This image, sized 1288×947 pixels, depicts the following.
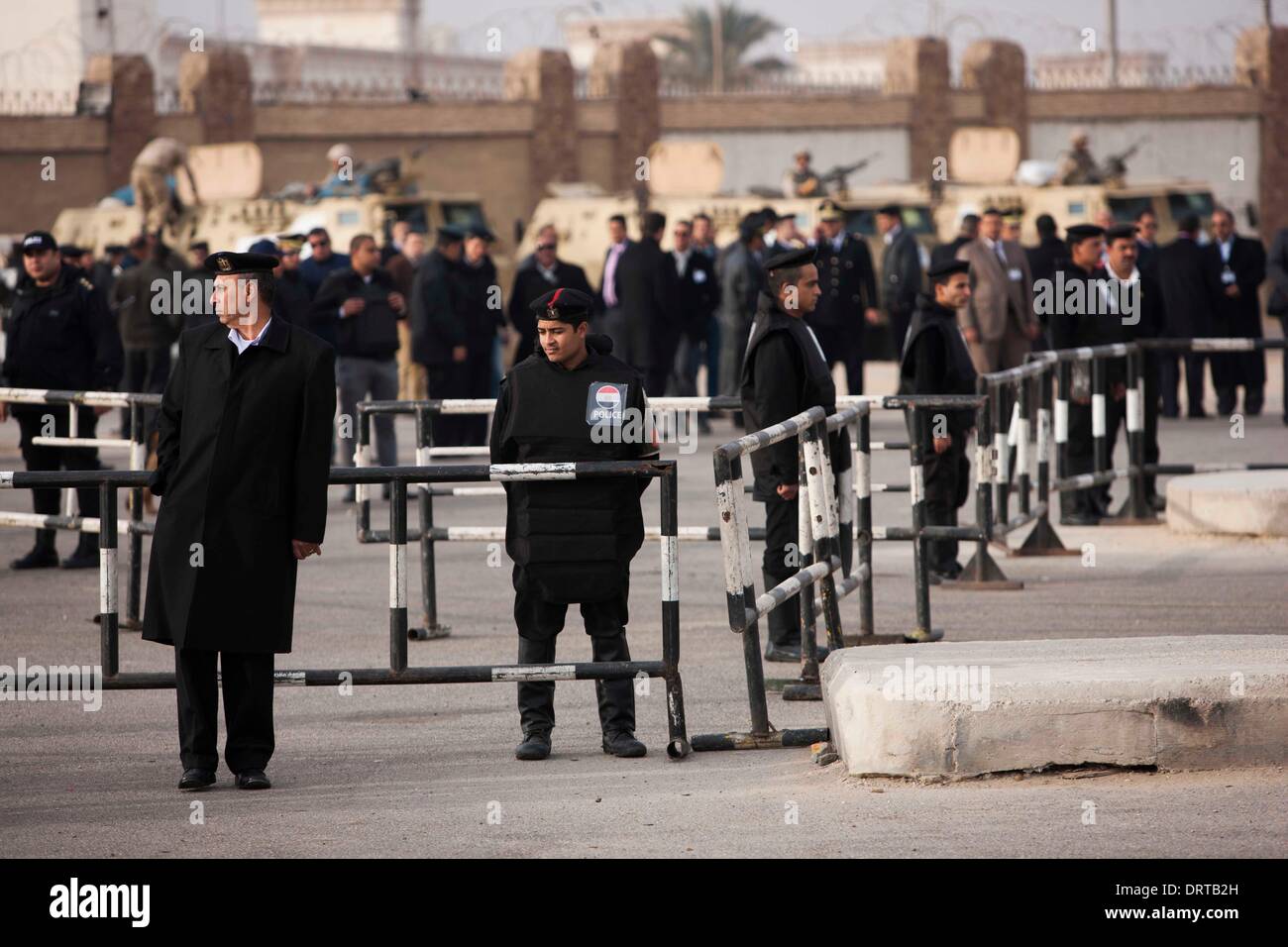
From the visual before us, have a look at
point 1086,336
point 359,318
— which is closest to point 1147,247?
point 1086,336

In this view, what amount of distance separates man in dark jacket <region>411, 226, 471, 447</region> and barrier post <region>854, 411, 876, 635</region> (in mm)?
8207

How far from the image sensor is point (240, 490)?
7234mm

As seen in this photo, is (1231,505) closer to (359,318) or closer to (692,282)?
(359,318)

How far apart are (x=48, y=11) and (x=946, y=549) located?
2180 inches

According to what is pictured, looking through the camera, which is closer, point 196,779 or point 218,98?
point 196,779

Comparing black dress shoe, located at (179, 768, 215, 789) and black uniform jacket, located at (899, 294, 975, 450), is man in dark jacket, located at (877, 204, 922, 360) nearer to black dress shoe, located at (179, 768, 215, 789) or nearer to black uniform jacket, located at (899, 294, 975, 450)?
black uniform jacket, located at (899, 294, 975, 450)

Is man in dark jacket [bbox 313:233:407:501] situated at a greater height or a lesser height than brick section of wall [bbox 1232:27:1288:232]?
lesser

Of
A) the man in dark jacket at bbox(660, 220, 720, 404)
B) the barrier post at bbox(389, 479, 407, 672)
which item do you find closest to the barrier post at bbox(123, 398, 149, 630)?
the barrier post at bbox(389, 479, 407, 672)

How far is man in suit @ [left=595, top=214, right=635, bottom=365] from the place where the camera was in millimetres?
20938

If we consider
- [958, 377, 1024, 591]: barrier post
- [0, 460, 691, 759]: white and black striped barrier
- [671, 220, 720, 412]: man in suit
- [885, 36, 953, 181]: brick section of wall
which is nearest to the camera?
[0, 460, 691, 759]: white and black striped barrier

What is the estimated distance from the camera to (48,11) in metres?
62.8

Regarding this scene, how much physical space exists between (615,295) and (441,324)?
3402 millimetres

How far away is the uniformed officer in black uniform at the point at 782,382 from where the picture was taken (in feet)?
30.6
